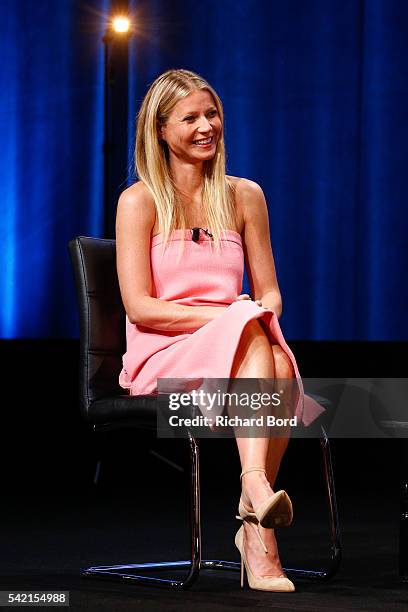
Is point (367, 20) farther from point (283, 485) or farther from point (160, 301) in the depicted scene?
point (160, 301)

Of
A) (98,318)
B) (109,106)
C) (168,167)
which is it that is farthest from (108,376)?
(109,106)

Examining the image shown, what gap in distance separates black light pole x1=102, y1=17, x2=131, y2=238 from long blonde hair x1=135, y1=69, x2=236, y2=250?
219 centimetres

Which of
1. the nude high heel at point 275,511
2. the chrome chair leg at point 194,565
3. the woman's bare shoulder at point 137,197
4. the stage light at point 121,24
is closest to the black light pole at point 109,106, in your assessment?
the stage light at point 121,24

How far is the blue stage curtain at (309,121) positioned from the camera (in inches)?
191

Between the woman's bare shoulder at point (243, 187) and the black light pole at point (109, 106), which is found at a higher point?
the black light pole at point (109, 106)

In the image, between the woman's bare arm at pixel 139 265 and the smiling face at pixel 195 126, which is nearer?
the woman's bare arm at pixel 139 265

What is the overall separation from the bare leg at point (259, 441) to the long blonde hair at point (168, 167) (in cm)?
38

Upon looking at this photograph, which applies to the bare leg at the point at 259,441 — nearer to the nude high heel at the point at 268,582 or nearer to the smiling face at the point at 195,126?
the nude high heel at the point at 268,582

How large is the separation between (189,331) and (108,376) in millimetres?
267

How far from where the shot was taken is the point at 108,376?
250 cm

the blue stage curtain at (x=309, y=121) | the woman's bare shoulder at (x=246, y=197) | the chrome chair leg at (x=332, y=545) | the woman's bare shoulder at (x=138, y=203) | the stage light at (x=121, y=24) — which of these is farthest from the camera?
the blue stage curtain at (x=309, y=121)

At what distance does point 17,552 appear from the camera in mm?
2605

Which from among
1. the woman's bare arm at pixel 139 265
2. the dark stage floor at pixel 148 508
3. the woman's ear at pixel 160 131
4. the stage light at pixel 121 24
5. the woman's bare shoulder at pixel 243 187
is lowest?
the dark stage floor at pixel 148 508

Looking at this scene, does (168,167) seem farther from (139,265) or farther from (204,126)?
(139,265)
